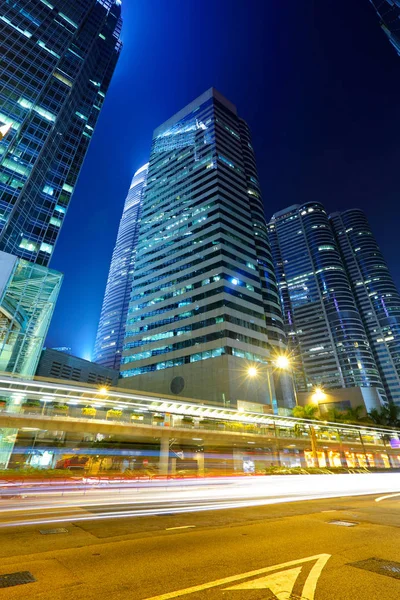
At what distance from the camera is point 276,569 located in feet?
16.9

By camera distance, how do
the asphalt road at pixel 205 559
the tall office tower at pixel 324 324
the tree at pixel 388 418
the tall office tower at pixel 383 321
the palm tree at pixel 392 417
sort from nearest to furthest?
the asphalt road at pixel 205 559 → the tree at pixel 388 418 → the palm tree at pixel 392 417 → the tall office tower at pixel 324 324 → the tall office tower at pixel 383 321

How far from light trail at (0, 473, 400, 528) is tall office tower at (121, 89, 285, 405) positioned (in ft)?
112

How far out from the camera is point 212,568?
5242 mm

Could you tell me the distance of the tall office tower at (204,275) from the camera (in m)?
64.9

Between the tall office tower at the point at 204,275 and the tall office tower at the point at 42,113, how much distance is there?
32393mm

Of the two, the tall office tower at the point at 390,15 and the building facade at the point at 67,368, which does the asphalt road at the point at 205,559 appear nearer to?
the tall office tower at the point at 390,15

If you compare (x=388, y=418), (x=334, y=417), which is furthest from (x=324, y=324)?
(x=334, y=417)

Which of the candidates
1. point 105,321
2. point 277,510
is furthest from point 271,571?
point 105,321

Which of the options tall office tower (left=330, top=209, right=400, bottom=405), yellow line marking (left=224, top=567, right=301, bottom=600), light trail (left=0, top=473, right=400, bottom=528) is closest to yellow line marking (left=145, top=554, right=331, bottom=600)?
yellow line marking (left=224, top=567, right=301, bottom=600)

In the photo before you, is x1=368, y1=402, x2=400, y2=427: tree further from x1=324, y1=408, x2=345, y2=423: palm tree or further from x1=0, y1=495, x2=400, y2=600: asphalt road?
x1=0, y1=495, x2=400, y2=600: asphalt road

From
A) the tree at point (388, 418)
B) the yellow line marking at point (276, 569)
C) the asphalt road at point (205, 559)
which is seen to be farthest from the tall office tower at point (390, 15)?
the tree at point (388, 418)

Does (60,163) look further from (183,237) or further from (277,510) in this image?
(277,510)

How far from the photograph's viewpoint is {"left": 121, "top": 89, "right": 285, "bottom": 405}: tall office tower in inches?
2557

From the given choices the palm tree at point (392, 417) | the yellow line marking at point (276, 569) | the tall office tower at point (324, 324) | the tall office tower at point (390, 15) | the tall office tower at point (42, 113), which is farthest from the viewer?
the tall office tower at point (324, 324)
